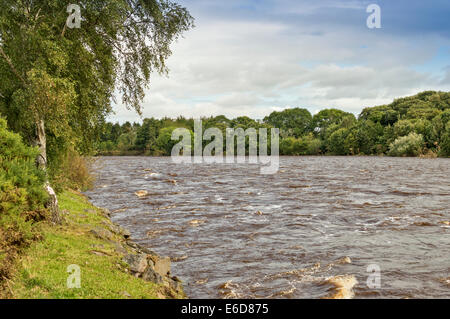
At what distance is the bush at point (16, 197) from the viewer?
1097cm

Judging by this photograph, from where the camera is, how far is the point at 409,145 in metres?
107

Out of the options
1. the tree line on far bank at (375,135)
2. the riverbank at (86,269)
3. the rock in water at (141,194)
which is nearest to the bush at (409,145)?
the tree line on far bank at (375,135)

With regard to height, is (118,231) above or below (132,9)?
below

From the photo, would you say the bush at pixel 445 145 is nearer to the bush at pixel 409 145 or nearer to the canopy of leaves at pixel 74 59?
the bush at pixel 409 145

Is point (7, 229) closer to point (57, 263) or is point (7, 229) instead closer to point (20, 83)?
point (57, 263)

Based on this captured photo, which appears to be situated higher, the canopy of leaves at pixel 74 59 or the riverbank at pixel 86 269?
the canopy of leaves at pixel 74 59

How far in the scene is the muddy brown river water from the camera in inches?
525

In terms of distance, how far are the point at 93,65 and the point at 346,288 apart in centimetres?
1332

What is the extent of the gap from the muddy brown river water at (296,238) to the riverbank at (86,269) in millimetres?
1436

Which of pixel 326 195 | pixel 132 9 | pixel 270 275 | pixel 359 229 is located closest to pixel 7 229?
pixel 270 275

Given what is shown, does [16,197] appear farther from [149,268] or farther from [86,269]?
[149,268]

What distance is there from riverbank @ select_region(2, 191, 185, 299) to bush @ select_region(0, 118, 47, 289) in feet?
1.28

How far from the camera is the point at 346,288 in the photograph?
12828 millimetres
